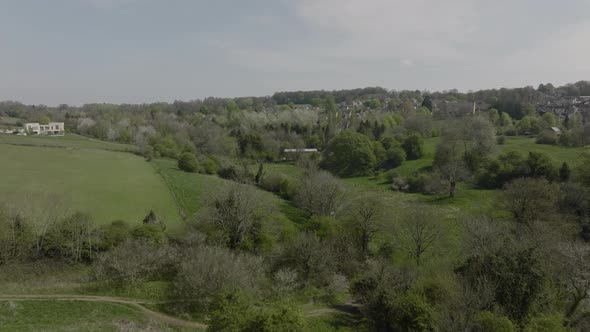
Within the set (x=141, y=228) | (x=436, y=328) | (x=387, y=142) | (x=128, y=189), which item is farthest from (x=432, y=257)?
(x=387, y=142)

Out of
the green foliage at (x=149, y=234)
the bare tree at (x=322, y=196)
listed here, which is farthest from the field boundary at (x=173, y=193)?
the bare tree at (x=322, y=196)

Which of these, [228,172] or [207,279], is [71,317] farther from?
[228,172]

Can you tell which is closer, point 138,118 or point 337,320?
point 337,320

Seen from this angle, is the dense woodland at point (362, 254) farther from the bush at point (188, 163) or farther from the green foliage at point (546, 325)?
the bush at point (188, 163)

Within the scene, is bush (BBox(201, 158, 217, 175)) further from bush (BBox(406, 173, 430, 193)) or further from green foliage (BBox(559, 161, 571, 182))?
green foliage (BBox(559, 161, 571, 182))

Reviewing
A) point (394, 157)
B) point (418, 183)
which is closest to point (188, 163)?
point (418, 183)

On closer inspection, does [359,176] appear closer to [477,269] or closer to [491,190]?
[491,190]

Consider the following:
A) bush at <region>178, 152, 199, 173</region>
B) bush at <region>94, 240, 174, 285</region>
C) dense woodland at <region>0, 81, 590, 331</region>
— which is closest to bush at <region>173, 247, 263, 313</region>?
dense woodland at <region>0, 81, 590, 331</region>
